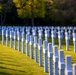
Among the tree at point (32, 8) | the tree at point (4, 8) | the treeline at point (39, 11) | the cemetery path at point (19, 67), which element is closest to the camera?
the cemetery path at point (19, 67)

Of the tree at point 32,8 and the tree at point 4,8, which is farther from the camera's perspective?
the tree at point 4,8

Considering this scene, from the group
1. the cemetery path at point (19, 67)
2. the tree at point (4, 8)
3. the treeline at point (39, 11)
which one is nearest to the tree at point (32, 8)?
the treeline at point (39, 11)

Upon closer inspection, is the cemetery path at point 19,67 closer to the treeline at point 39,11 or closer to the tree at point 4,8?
the treeline at point 39,11

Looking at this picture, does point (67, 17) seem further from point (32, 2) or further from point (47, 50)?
point (47, 50)

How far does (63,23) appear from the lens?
178 ft

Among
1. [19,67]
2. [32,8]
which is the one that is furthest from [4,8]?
[19,67]

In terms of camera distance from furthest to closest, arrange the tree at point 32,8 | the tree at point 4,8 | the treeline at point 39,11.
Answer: the tree at point 4,8 < the treeline at point 39,11 < the tree at point 32,8

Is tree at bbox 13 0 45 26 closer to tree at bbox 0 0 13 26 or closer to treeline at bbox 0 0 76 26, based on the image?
treeline at bbox 0 0 76 26

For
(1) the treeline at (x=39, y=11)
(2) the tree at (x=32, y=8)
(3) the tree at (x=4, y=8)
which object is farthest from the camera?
(3) the tree at (x=4, y=8)

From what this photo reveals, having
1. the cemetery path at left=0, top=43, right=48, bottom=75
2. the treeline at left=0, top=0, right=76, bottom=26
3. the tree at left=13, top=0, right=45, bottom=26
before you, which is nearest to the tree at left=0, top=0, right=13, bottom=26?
the treeline at left=0, top=0, right=76, bottom=26

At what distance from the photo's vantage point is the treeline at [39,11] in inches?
1800

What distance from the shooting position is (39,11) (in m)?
45.6

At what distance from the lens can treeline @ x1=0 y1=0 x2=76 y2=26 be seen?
45719mm

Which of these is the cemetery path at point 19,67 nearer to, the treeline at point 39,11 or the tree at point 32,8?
the tree at point 32,8
